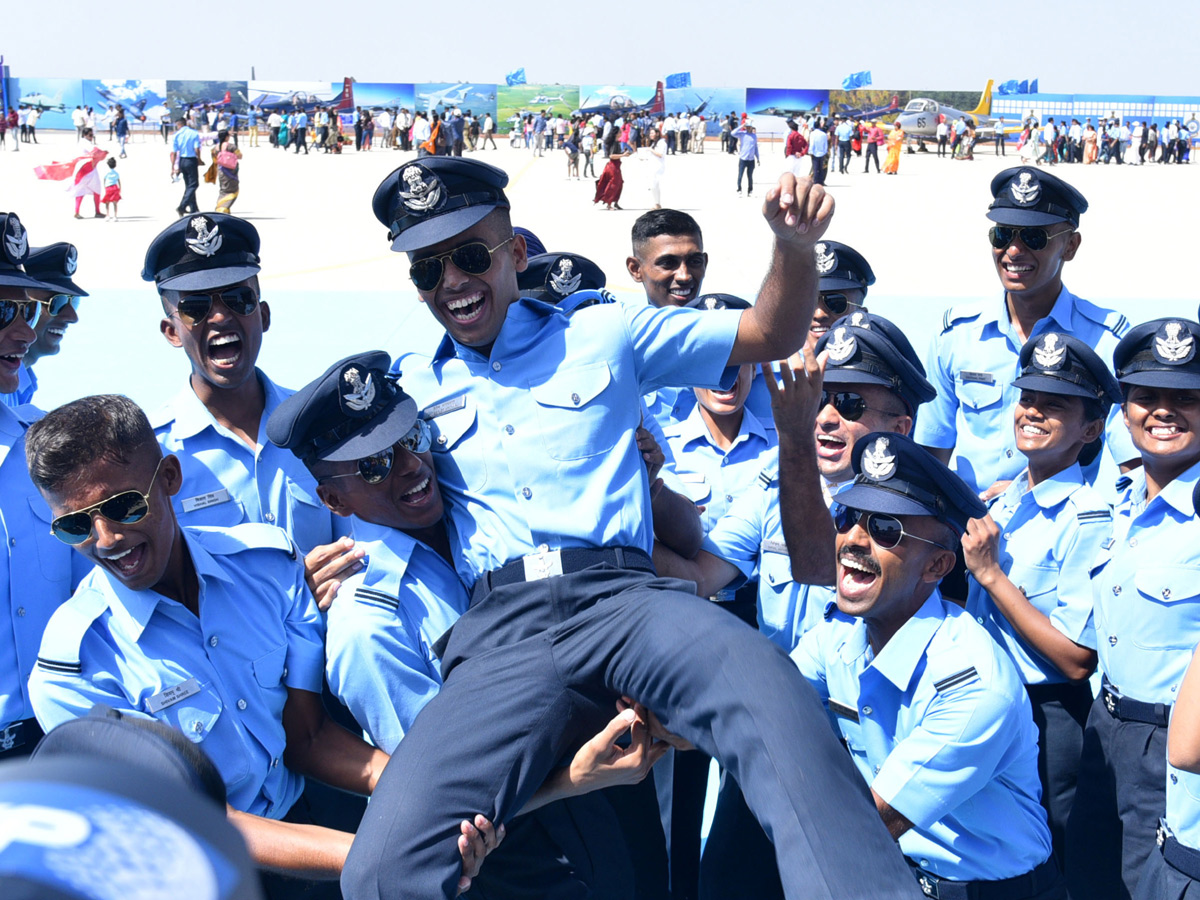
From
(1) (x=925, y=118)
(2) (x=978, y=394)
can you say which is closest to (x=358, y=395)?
(2) (x=978, y=394)

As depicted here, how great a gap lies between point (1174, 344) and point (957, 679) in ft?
5.28

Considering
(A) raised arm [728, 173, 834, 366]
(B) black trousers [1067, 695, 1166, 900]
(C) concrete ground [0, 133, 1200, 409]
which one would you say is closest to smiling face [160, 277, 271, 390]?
(A) raised arm [728, 173, 834, 366]

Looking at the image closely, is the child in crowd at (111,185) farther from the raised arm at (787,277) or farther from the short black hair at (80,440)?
the raised arm at (787,277)

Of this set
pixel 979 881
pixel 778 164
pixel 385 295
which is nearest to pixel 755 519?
pixel 979 881

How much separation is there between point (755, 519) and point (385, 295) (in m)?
12.0

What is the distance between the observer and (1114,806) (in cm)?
353

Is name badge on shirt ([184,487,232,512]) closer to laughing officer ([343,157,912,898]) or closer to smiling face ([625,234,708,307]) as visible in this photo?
laughing officer ([343,157,912,898])

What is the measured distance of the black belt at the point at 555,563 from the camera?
294 cm

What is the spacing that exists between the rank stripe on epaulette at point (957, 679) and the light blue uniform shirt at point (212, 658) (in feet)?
5.62

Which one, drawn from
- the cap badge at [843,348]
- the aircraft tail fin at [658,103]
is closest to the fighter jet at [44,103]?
the aircraft tail fin at [658,103]

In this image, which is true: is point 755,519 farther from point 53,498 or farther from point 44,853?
point 44,853

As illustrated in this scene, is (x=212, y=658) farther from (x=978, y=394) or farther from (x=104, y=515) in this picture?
(x=978, y=394)

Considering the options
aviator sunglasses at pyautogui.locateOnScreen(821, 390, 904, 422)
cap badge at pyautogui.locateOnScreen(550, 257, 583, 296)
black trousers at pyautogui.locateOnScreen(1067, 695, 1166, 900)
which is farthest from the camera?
cap badge at pyautogui.locateOnScreen(550, 257, 583, 296)

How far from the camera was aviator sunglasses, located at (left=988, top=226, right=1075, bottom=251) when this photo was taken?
516cm
